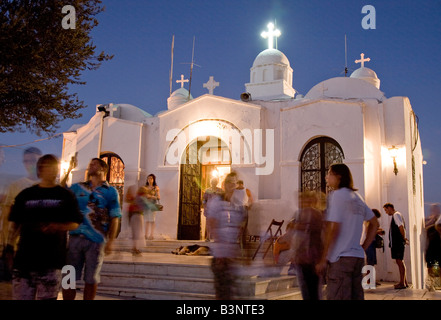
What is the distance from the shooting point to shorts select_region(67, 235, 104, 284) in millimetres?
4742

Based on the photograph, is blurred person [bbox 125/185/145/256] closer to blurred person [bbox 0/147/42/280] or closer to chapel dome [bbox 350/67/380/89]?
blurred person [bbox 0/147/42/280]

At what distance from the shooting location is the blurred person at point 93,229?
4.75 m

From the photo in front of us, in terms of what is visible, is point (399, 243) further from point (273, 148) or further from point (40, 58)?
point (40, 58)

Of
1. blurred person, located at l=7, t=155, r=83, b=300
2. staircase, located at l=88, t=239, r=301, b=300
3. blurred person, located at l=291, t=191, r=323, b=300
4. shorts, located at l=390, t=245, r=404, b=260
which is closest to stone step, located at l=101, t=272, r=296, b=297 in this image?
staircase, located at l=88, t=239, r=301, b=300

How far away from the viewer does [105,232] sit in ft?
16.2

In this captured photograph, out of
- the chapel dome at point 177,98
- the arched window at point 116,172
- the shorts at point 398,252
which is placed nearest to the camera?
the shorts at point 398,252

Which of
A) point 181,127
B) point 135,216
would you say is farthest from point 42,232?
point 181,127

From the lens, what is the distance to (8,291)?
6461 millimetres

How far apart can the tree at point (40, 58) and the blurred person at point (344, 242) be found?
7243 millimetres

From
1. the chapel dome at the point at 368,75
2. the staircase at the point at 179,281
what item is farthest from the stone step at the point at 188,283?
the chapel dome at the point at 368,75

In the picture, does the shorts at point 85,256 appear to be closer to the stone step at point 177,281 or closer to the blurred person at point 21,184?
the blurred person at point 21,184

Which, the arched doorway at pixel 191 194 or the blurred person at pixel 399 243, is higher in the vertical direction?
the arched doorway at pixel 191 194
